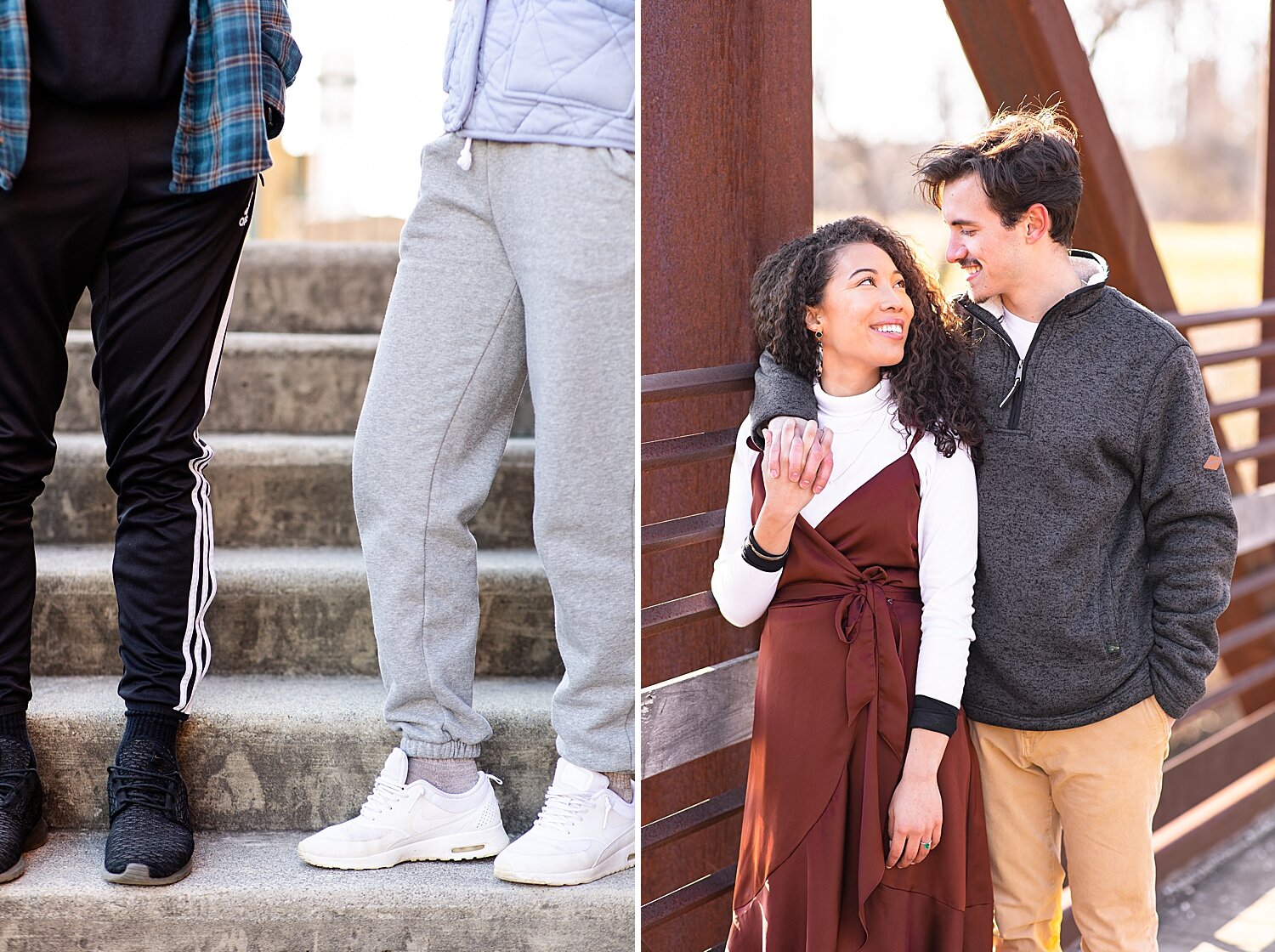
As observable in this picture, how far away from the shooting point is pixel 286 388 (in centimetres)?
262

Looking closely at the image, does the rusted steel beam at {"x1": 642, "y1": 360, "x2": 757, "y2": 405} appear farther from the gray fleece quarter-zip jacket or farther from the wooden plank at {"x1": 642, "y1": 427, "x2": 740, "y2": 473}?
the gray fleece quarter-zip jacket

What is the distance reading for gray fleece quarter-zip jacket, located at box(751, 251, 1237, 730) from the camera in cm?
145

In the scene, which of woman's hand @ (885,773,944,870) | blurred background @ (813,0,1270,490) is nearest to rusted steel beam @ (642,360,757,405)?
blurred background @ (813,0,1270,490)

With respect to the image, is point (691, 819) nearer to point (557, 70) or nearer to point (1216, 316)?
point (557, 70)

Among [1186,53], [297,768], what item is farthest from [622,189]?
[1186,53]

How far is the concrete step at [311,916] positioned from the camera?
1.62 metres

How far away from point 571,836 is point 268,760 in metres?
0.51

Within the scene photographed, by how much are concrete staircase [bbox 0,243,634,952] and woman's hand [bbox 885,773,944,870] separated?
16.4 inches

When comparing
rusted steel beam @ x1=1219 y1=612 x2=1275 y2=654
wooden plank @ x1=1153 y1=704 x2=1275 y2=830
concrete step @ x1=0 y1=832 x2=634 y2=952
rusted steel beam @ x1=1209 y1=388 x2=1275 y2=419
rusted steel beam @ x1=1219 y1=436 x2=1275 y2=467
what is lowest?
wooden plank @ x1=1153 y1=704 x2=1275 y2=830

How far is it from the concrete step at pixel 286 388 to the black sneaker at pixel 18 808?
3.34 feet

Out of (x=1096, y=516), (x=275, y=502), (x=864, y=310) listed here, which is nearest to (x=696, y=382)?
(x=864, y=310)

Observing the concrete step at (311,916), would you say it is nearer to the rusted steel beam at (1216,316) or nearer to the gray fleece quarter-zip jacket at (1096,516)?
the gray fleece quarter-zip jacket at (1096,516)

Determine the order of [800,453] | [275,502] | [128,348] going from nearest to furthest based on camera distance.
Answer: [800,453] → [128,348] → [275,502]

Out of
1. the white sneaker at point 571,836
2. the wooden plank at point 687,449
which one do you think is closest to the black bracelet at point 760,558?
the wooden plank at point 687,449
